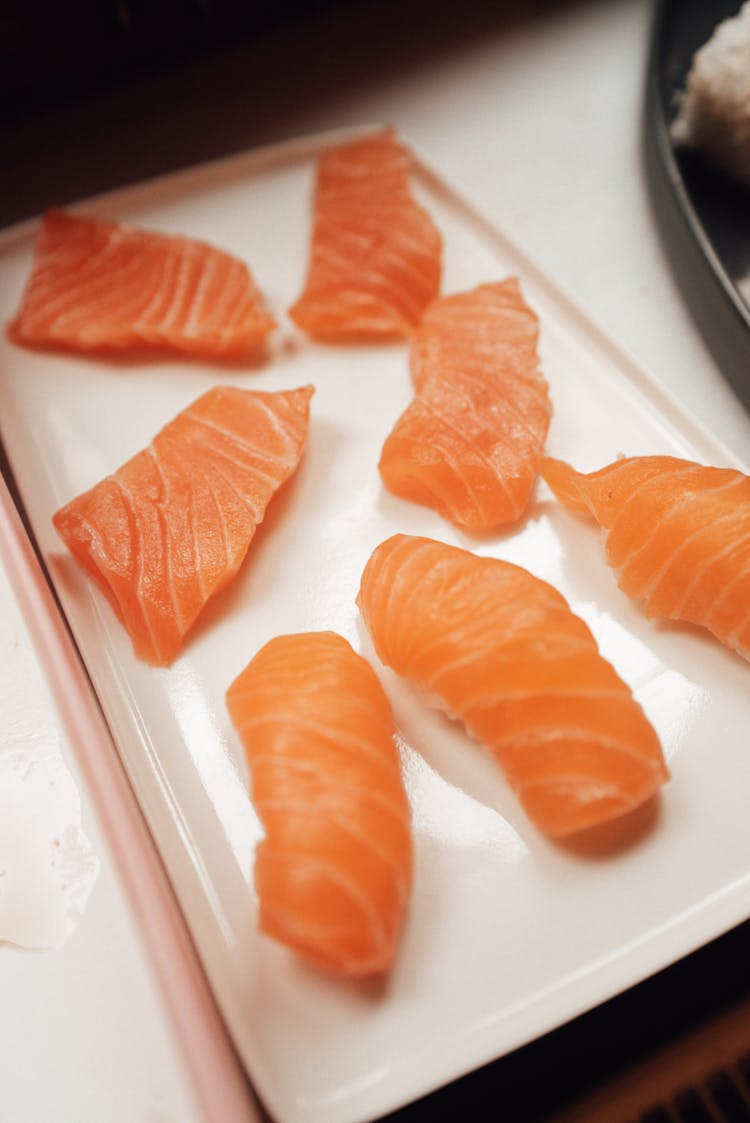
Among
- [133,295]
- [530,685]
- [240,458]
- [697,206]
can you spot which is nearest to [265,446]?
[240,458]

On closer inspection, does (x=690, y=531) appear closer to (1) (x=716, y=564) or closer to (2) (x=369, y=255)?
(1) (x=716, y=564)

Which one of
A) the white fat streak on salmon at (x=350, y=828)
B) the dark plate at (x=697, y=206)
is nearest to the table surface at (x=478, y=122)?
the dark plate at (x=697, y=206)

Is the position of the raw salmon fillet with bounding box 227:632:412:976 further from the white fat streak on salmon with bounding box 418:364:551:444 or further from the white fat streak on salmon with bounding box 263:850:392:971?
the white fat streak on salmon with bounding box 418:364:551:444

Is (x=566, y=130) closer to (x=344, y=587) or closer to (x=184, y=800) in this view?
(x=344, y=587)

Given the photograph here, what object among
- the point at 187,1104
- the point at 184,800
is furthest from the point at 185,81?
the point at 187,1104

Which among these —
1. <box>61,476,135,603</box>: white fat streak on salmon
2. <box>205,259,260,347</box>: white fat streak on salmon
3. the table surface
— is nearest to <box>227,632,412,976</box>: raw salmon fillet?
<box>61,476,135,603</box>: white fat streak on salmon

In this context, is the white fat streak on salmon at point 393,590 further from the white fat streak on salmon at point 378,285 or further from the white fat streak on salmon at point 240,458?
the white fat streak on salmon at point 378,285

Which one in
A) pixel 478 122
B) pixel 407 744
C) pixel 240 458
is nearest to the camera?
pixel 407 744
